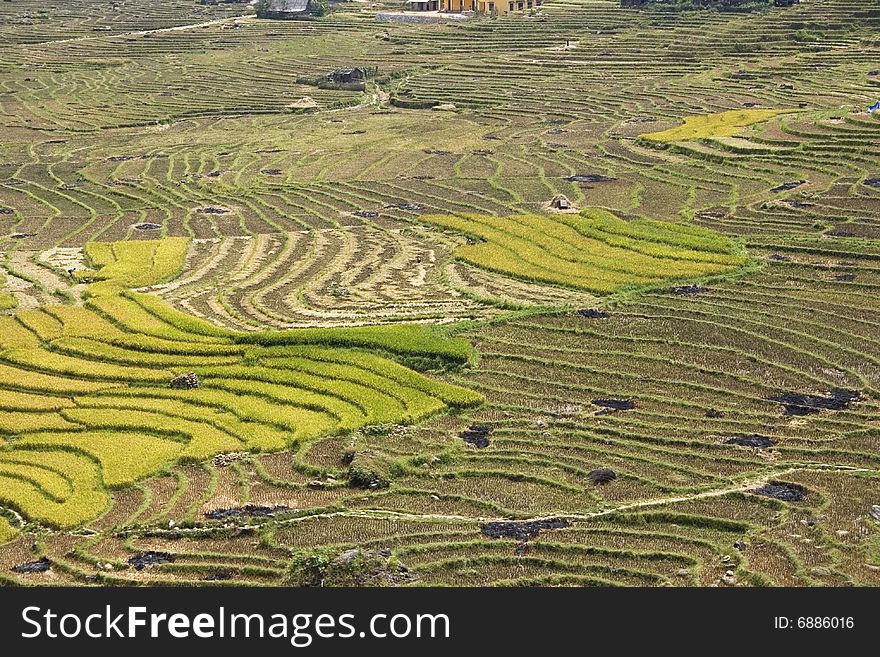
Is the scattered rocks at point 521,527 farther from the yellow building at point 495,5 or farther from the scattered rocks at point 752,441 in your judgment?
the yellow building at point 495,5

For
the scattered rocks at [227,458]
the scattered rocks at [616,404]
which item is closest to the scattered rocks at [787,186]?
the scattered rocks at [616,404]

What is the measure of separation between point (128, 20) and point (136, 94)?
51.5 metres

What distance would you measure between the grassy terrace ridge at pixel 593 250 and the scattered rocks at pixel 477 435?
45.2 ft

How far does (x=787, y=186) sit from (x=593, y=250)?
1473 cm

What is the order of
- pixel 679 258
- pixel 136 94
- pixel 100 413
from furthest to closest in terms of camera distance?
pixel 136 94, pixel 679 258, pixel 100 413

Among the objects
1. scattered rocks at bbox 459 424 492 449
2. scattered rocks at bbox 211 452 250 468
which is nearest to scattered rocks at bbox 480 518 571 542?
scattered rocks at bbox 459 424 492 449

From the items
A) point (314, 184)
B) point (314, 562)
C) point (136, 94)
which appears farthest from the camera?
point (136, 94)

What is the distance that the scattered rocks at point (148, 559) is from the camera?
26.5 meters

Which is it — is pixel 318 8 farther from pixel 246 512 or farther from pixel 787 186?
pixel 246 512

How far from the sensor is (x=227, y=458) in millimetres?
32344

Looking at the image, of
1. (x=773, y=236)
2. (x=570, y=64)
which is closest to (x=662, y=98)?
(x=570, y=64)

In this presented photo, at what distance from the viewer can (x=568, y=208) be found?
2378 inches

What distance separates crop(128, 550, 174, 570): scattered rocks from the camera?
86.8 feet

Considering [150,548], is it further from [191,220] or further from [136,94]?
[136,94]
